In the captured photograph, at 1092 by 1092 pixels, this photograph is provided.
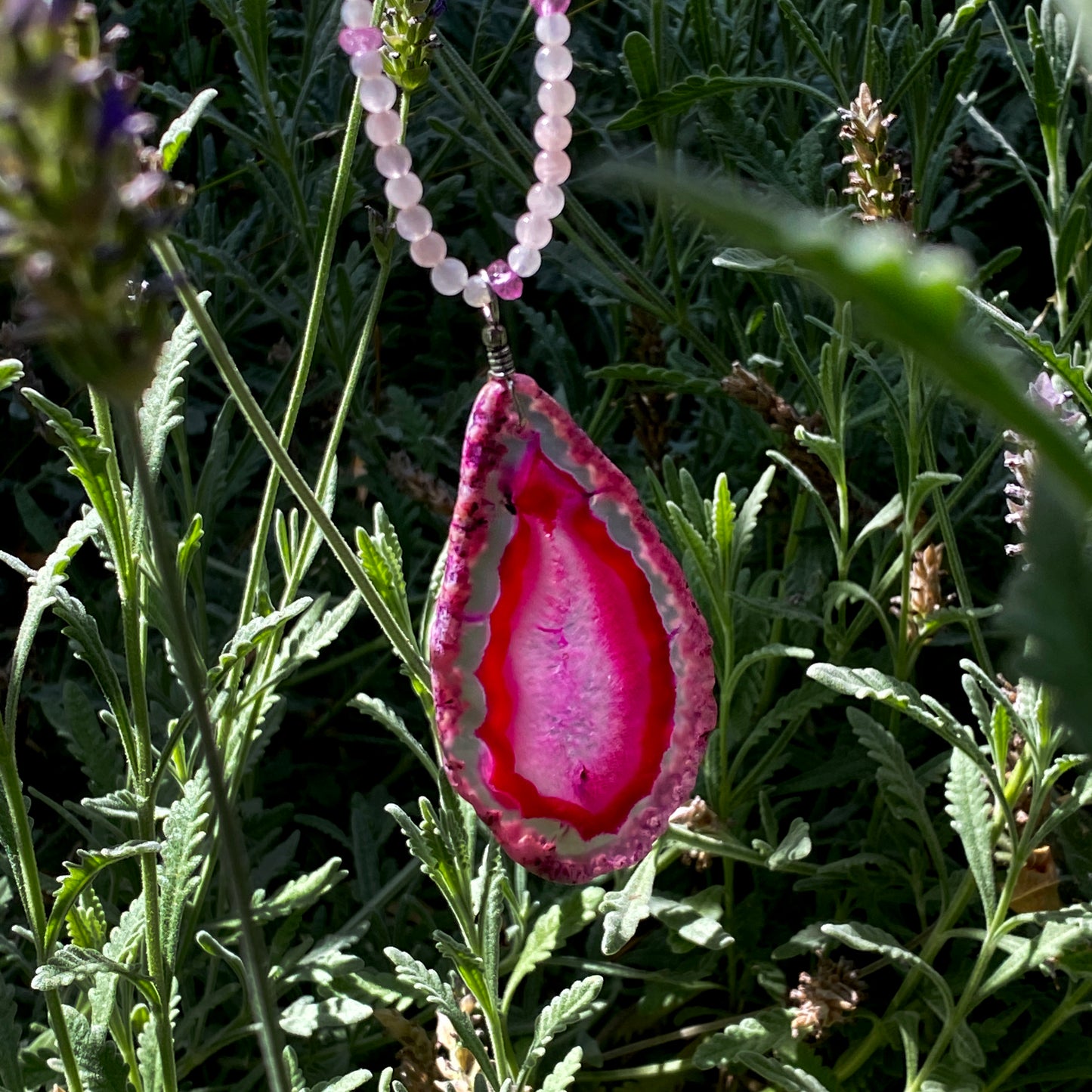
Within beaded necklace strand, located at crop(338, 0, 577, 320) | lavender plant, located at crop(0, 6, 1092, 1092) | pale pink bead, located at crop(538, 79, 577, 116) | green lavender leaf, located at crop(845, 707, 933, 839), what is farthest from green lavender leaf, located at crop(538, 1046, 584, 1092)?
pale pink bead, located at crop(538, 79, 577, 116)

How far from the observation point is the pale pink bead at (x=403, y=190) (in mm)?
599

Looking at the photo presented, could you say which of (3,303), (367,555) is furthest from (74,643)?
(3,303)

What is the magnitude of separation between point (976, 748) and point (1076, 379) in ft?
0.70

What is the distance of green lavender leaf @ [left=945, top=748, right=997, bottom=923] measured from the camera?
70 cm

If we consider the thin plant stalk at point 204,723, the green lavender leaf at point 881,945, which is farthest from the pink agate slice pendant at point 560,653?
the thin plant stalk at point 204,723

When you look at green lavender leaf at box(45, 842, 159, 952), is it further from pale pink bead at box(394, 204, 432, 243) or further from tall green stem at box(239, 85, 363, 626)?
pale pink bead at box(394, 204, 432, 243)

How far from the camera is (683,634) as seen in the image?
26.9 inches

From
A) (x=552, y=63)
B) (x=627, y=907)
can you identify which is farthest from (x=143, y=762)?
(x=552, y=63)

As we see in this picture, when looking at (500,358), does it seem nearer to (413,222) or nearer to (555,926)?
(413,222)

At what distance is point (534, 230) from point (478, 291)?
0.04m

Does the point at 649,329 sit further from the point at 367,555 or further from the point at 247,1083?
the point at 247,1083

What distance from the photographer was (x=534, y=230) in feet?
2.10

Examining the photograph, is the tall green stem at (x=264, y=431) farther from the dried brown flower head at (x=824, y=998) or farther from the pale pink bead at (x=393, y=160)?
the dried brown flower head at (x=824, y=998)

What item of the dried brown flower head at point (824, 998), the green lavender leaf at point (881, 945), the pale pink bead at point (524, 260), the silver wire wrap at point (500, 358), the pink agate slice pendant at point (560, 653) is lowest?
the dried brown flower head at point (824, 998)
